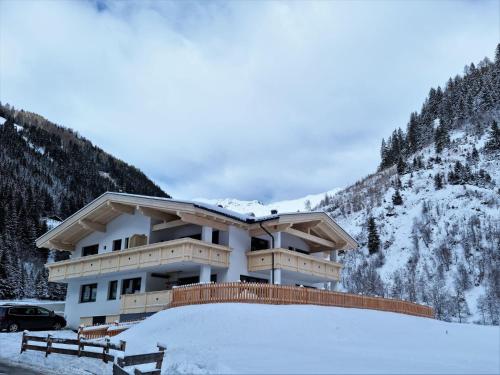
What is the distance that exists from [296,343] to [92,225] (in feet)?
81.2

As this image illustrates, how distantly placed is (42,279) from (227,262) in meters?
57.9

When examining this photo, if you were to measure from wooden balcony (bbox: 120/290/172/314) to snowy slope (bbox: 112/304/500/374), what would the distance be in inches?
190

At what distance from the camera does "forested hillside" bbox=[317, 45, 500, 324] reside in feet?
332

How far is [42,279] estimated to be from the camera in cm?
8062

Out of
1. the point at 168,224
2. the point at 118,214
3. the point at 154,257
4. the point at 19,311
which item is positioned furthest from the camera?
the point at 118,214

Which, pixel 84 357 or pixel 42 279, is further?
pixel 42 279

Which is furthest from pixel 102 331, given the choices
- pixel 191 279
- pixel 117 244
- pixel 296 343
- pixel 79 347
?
pixel 296 343

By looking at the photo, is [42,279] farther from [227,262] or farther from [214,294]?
[214,294]

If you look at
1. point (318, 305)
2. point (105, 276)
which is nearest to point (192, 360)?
point (318, 305)

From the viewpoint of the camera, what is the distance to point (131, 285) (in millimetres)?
35281

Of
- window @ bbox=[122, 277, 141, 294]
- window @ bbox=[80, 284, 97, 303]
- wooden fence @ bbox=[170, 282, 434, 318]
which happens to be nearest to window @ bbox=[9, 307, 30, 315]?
window @ bbox=[122, 277, 141, 294]

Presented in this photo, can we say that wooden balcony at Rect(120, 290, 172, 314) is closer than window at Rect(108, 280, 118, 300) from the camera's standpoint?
Yes

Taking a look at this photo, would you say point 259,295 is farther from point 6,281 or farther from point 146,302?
point 6,281

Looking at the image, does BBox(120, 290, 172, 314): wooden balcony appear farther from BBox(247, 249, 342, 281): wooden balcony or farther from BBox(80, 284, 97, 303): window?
BBox(80, 284, 97, 303): window
